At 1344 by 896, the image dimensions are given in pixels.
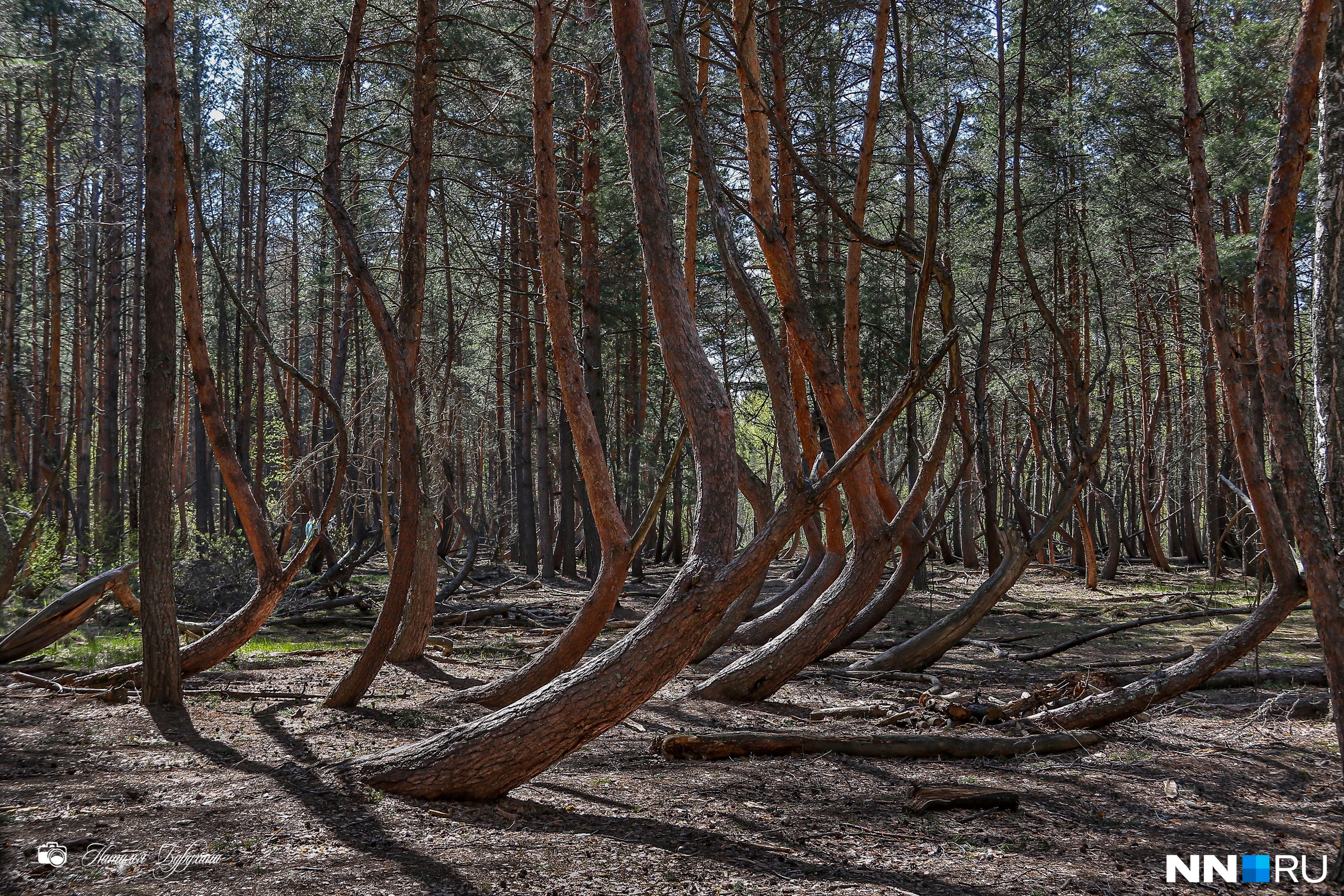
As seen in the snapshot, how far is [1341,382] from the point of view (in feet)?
11.3

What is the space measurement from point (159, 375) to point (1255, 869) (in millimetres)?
7016

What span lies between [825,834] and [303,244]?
22.7m

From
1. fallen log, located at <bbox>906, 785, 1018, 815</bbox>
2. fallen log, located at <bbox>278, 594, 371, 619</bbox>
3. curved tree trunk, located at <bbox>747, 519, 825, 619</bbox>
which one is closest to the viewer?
fallen log, located at <bbox>906, 785, 1018, 815</bbox>

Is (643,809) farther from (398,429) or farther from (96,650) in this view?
(96,650)

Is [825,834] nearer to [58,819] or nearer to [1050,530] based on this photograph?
[58,819]

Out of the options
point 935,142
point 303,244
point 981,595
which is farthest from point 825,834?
point 303,244

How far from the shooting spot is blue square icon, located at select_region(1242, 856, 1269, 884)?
3504 mm

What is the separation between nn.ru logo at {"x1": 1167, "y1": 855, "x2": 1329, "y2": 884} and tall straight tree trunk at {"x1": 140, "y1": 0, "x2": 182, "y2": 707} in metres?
6.32

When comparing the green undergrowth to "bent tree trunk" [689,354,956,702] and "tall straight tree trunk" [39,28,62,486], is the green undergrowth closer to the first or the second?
"bent tree trunk" [689,354,956,702]

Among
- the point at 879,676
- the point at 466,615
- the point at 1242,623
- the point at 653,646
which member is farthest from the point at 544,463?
the point at 653,646

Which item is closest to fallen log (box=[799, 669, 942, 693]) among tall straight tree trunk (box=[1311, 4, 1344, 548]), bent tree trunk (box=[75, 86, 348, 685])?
tall straight tree trunk (box=[1311, 4, 1344, 548])

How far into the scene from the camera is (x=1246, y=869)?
3.59 m

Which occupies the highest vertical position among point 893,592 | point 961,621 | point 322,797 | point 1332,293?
point 1332,293

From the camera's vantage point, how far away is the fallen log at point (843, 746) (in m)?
5.50
